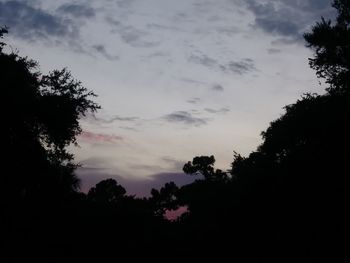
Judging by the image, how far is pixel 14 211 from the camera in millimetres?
22547

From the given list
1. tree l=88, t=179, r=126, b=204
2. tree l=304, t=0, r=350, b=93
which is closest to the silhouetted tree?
tree l=88, t=179, r=126, b=204

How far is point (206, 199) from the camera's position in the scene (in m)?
32.8

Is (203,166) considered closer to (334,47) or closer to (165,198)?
(165,198)

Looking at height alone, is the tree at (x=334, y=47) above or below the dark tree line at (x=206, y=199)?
above

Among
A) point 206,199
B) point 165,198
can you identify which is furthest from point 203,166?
point 206,199

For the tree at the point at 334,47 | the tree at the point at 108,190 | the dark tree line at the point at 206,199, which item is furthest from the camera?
the tree at the point at 108,190

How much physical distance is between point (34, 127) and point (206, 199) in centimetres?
1431

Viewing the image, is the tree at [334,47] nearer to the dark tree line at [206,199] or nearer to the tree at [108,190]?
the dark tree line at [206,199]

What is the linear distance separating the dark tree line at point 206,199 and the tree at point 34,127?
77 mm

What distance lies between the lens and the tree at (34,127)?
26797 millimetres

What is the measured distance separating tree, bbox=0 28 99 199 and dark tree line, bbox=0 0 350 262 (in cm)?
8

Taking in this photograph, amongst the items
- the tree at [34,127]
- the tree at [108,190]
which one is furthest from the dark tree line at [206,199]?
the tree at [108,190]

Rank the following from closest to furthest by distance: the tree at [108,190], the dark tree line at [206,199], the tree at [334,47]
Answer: the dark tree line at [206,199] → the tree at [334,47] → the tree at [108,190]

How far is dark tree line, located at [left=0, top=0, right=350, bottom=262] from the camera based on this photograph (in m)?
20.8
